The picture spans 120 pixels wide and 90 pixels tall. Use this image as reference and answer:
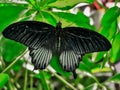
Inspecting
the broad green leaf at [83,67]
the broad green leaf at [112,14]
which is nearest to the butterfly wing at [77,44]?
the broad green leaf at [112,14]

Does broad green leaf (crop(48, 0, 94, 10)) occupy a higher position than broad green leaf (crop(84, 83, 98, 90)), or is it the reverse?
broad green leaf (crop(48, 0, 94, 10))

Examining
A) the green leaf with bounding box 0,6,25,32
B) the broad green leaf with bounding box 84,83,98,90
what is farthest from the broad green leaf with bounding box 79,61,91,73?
the green leaf with bounding box 0,6,25,32

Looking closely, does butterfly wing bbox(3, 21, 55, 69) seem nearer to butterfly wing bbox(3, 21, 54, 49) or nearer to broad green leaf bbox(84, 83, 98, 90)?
butterfly wing bbox(3, 21, 54, 49)

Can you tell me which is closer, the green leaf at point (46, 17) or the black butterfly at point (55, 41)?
the black butterfly at point (55, 41)

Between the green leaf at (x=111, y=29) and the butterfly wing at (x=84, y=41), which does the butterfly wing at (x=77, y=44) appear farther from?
the green leaf at (x=111, y=29)

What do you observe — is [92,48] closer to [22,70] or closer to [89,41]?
[89,41]

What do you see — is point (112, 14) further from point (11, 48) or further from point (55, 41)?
point (11, 48)

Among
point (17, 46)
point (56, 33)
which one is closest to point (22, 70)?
point (17, 46)

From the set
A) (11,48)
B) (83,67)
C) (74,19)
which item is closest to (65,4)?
(74,19)
